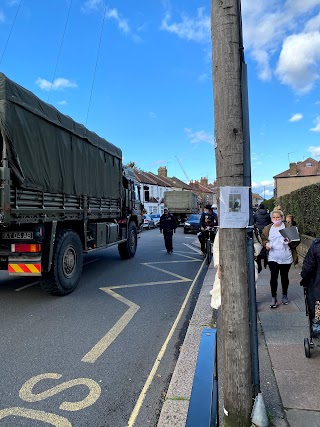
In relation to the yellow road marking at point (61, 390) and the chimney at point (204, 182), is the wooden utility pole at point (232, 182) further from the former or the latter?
the chimney at point (204, 182)

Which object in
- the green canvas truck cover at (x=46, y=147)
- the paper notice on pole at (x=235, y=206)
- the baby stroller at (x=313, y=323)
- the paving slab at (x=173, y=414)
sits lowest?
the paving slab at (x=173, y=414)

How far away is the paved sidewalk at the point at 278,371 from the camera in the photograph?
2.81 m

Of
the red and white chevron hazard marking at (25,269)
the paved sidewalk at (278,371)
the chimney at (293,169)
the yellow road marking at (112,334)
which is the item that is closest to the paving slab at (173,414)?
the paved sidewalk at (278,371)

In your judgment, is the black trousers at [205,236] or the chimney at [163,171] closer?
the black trousers at [205,236]

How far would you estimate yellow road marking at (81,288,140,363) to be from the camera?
417cm

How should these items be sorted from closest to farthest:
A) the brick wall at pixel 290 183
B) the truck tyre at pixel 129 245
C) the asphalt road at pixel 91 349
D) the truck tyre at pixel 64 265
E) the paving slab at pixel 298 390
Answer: the paving slab at pixel 298 390 → the asphalt road at pixel 91 349 → the truck tyre at pixel 64 265 → the truck tyre at pixel 129 245 → the brick wall at pixel 290 183

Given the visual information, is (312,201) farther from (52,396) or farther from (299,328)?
(52,396)

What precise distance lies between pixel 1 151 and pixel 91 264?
18.5 ft

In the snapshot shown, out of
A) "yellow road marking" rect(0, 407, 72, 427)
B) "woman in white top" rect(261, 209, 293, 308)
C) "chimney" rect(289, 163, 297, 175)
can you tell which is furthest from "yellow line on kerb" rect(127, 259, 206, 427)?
"chimney" rect(289, 163, 297, 175)

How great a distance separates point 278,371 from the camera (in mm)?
3498

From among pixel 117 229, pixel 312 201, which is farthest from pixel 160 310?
pixel 312 201

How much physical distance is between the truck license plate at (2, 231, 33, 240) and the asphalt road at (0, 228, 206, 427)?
1.21 m

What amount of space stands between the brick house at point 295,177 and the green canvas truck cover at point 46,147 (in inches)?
2104

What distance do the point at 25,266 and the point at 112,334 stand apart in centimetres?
221
